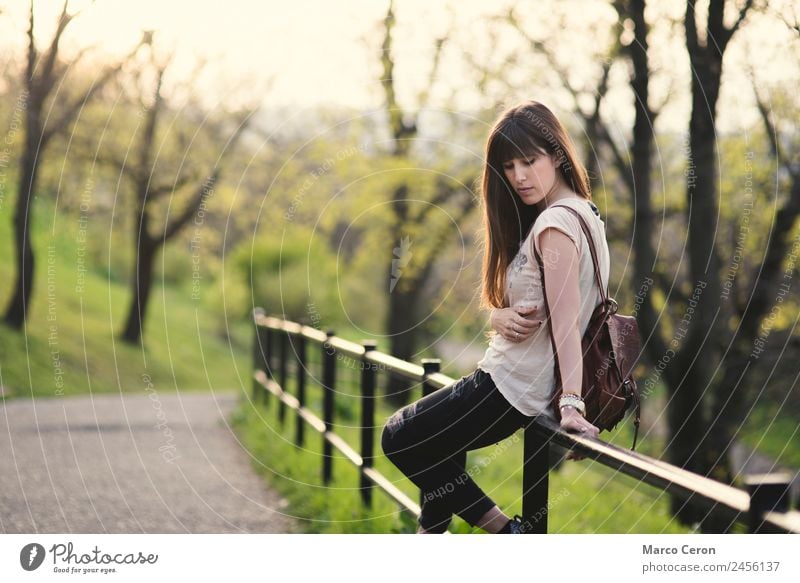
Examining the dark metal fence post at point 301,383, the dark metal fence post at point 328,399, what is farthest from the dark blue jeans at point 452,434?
the dark metal fence post at point 301,383

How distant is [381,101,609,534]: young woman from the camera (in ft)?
6.57

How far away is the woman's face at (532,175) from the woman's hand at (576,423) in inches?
19.2

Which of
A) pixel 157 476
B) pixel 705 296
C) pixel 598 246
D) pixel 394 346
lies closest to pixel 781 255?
pixel 705 296

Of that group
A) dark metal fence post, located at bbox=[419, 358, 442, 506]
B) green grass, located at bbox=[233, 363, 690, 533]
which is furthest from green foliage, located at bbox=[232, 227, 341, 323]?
dark metal fence post, located at bbox=[419, 358, 442, 506]

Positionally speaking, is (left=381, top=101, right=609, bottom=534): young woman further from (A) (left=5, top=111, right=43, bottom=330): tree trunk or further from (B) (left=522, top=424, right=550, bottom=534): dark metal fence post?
(A) (left=5, top=111, right=43, bottom=330): tree trunk

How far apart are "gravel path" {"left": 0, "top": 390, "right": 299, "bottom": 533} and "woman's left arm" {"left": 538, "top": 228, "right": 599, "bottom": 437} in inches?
78.7

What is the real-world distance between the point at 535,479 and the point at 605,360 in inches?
13.8

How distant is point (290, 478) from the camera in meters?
4.39

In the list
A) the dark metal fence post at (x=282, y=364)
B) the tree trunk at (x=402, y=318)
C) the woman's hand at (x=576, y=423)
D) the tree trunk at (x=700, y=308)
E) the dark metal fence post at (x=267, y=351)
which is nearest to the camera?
the woman's hand at (x=576, y=423)

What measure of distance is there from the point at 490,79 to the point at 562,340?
557 centimetres

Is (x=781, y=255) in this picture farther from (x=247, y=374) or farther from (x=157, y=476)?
(x=247, y=374)

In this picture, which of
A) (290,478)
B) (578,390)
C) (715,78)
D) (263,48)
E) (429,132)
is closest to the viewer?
(578,390)

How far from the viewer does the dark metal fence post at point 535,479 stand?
215 centimetres

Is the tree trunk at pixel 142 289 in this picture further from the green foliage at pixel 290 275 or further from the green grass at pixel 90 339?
the green foliage at pixel 290 275
